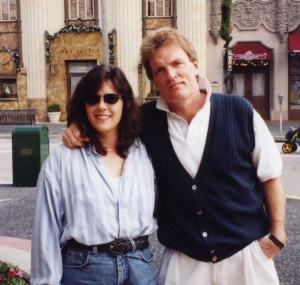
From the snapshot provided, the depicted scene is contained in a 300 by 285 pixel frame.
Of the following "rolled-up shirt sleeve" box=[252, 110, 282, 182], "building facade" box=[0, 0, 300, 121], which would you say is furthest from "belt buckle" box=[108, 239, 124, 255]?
"building facade" box=[0, 0, 300, 121]

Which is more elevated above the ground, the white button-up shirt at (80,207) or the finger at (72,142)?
the finger at (72,142)

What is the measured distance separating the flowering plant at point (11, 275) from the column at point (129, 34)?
22.1 meters

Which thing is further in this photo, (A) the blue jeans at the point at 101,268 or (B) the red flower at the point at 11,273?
(B) the red flower at the point at 11,273

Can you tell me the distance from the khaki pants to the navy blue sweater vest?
1.7 inches

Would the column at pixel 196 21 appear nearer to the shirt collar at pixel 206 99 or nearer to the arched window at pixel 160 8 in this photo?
the arched window at pixel 160 8

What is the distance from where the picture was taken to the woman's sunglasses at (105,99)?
2486 mm

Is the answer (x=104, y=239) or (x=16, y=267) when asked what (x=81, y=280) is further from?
(x=16, y=267)

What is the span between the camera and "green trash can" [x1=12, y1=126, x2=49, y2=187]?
31.8 ft

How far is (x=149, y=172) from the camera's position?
2.55 m

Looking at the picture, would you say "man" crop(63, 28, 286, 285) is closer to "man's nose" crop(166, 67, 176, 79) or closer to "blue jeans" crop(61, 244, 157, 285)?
"man's nose" crop(166, 67, 176, 79)

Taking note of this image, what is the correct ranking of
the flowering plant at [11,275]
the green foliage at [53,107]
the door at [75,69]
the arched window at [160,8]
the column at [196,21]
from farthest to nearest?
the door at [75,69], the arched window at [160,8], the green foliage at [53,107], the column at [196,21], the flowering plant at [11,275]

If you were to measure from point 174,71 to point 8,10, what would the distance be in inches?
1057

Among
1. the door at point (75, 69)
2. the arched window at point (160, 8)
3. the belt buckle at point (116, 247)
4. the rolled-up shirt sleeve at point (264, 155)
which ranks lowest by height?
the belt buckle at point (116, 247)

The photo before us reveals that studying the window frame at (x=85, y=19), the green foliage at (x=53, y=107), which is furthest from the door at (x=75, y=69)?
the window frame at (x=85, y=19)
